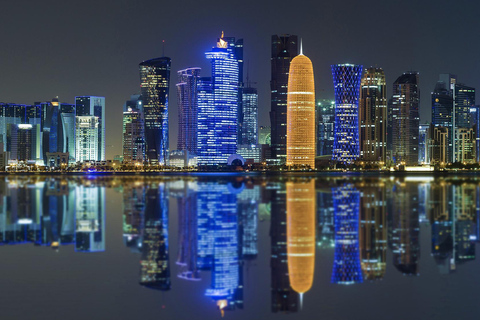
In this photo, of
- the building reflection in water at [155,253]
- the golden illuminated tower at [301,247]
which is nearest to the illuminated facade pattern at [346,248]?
the golden illuminated tower at [301,247]

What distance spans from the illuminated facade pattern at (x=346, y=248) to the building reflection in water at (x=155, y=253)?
7.08 m

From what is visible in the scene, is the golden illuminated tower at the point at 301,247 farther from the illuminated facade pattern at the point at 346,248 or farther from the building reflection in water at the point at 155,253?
the building reflection in water at the point at 155,253

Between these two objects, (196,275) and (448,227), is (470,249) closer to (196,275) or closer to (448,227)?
(448,227)

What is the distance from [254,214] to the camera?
45156 mm

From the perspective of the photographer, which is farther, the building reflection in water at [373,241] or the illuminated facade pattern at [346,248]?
the building reflection in water at [373,241]

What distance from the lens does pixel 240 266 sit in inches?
1049

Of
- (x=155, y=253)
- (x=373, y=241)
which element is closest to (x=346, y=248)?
(x=373, y=241)

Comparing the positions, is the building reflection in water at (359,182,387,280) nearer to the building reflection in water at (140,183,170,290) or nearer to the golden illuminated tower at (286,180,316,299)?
the golden illuminated tower at (286,180,316,299)

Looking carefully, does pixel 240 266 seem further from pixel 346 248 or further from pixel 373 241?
pixel 373 241

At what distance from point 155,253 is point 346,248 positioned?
31.3 feet

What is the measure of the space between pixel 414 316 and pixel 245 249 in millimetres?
11420

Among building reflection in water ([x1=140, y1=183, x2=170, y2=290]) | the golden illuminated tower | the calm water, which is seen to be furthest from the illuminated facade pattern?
building reflection in water ([x1=140, y1=183, x2=170, y2=290])

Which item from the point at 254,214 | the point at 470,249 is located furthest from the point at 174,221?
the point at 470,249

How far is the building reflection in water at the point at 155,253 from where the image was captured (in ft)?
79.6
